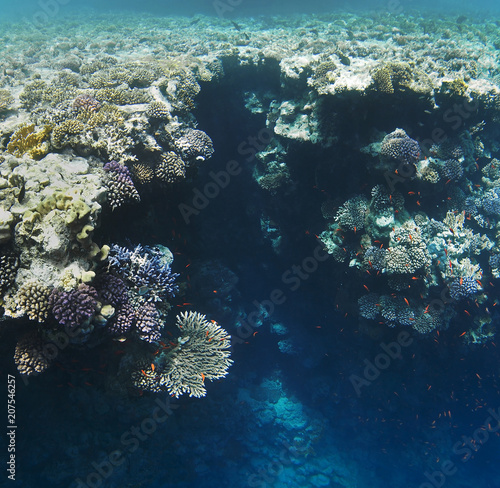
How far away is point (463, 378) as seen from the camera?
942 cm

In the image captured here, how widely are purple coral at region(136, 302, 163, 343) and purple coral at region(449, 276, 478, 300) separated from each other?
22.1ft

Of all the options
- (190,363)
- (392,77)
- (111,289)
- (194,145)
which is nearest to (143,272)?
(111,289)

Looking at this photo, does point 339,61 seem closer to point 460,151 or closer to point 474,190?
point 460,151

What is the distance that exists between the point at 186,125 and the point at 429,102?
5.73 m

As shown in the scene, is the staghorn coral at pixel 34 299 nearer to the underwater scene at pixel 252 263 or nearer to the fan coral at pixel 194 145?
the underwater scene at pixel 252 263

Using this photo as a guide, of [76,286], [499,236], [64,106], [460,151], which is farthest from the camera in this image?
[499,236]

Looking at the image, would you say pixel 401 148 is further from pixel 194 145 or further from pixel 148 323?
pixel 148 323

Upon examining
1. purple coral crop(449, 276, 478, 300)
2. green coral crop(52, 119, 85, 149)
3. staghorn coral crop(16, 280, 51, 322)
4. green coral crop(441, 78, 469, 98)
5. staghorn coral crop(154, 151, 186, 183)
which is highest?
green coral crop(441, 78, 469, 98)

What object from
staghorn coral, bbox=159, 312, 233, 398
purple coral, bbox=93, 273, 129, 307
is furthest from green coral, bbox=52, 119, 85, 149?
staghorn coral, bbox=159, 312, 233, 398

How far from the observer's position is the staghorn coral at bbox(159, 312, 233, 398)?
4.99 meters

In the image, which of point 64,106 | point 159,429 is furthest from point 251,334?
point 64,106

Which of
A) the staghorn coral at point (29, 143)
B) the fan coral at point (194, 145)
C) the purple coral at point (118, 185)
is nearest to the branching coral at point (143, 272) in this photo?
the purple coral at point (118, 185)

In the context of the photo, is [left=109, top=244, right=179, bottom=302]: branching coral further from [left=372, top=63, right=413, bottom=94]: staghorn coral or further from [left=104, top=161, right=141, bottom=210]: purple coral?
[left=372, top=63, right=413, bottom=94]: staghorn coral

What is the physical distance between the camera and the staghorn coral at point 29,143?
183 inches
